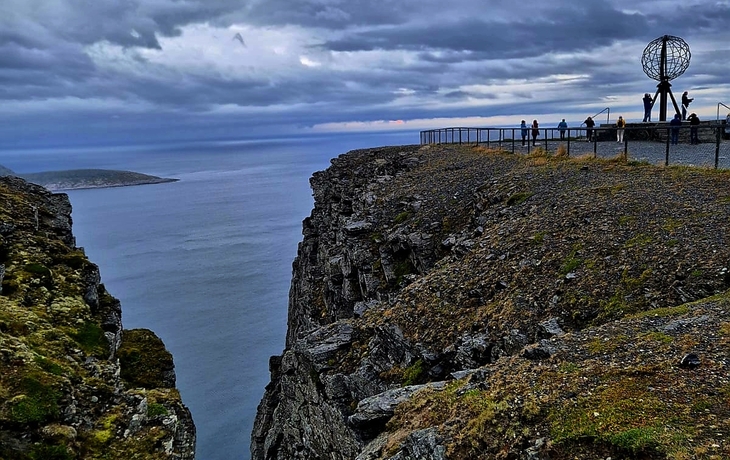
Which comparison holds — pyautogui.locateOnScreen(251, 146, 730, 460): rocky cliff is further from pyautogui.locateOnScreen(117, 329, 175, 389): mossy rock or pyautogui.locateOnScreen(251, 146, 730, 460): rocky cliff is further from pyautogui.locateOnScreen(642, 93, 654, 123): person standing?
pyautogui.locateOnScreen(642, 93, 654, 123): person standing

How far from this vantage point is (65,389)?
11328 mm

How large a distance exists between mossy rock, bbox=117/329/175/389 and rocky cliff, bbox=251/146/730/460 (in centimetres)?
440

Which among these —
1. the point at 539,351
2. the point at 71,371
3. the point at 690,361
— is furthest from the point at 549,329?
the point at 71,371

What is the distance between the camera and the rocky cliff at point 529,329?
23.5ft

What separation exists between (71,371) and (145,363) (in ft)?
18.6

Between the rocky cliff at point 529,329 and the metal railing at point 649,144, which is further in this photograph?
the metal railing at point 649,144

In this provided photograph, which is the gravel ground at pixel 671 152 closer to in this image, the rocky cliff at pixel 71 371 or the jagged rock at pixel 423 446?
the jagged rock at pixel 423 446

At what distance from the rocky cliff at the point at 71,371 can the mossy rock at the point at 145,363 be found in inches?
1.4

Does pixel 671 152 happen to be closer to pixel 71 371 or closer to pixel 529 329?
pixel 529 329

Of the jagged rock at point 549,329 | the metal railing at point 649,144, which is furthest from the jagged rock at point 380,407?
the metal railing at point 649,144

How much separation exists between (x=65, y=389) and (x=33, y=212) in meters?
15.5

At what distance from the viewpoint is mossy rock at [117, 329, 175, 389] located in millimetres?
16562

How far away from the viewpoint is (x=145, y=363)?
17656 mm

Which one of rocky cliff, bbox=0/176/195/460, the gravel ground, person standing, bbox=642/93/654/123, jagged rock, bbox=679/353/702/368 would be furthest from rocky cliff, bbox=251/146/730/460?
person standing, bbox=642/93/654/123
